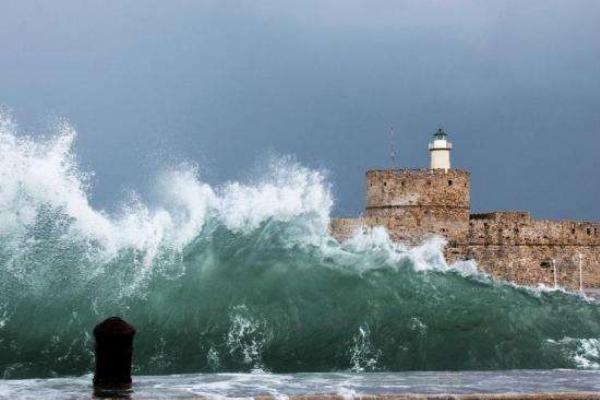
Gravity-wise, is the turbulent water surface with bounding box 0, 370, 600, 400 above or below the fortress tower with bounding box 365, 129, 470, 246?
below

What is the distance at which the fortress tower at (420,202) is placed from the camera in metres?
30.0

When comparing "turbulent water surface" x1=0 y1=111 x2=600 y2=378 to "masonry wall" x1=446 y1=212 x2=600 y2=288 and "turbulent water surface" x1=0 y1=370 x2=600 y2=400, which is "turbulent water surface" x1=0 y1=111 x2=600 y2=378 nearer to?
"turbulent water surface" x1=0 y1=370 x2=600 y2=400

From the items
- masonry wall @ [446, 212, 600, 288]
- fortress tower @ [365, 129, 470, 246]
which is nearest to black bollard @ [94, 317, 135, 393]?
fortress tower @ [365, 129, 470, 246]

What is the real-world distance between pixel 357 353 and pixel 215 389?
389cm

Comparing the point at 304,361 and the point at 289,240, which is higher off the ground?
the point at 289,240

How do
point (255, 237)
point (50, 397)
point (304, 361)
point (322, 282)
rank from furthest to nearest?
point (255, 237), point (322, 282), point (304, 361), point (50, 397)

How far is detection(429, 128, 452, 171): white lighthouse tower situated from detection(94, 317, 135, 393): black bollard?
25.1 meters

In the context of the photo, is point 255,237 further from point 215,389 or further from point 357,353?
point 215,389

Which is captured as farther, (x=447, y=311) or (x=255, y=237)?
(x=255, y=237)

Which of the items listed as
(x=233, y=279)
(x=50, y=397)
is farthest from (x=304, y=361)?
(x=50, y=397)

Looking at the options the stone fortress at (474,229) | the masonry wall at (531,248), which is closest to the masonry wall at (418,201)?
the stone fortress at (474,229)

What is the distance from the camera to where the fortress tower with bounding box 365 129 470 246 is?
30.0 metres

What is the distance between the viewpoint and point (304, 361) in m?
12.8

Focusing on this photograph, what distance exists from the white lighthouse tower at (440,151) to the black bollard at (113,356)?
989 inches
